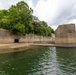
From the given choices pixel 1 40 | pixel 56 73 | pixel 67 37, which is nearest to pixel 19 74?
pixel 56 73

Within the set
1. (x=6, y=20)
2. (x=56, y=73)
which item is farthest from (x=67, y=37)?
(x=56, y=73)

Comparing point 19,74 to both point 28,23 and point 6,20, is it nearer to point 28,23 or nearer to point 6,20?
point 6,20

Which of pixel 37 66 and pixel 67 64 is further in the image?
pixel 67 64

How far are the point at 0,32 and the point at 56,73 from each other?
3034 cm

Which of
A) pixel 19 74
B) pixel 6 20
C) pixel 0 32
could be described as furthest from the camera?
pixel 6 20

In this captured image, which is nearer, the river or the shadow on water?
the river

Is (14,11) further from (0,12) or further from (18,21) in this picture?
(0,12)

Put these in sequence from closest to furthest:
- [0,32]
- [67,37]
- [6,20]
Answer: [0,32] < [6,20] < [67,37]

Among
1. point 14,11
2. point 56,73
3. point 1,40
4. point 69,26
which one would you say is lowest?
point 56,73

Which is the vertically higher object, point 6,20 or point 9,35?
point 6,20

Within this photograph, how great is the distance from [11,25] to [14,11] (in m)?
4.64

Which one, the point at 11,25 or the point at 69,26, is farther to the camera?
the point at 69,26

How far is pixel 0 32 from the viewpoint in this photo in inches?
1560

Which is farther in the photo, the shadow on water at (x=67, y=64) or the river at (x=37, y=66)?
the shadow on water at (x=67, y=64)
